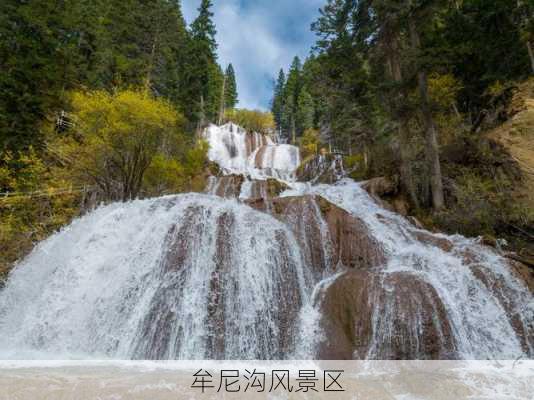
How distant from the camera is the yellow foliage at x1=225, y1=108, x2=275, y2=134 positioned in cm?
5100

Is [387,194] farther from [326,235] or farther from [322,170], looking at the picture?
[322,170]

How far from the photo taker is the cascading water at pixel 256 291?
21.6ft

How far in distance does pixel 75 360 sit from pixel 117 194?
11.1 metres

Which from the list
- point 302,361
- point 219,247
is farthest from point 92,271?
point 302,361

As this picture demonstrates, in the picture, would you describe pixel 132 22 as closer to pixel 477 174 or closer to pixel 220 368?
pixel 477 174

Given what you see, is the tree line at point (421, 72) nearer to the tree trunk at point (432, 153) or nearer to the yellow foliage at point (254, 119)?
the tree trunk at point (432, 153)

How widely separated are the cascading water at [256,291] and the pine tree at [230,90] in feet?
147

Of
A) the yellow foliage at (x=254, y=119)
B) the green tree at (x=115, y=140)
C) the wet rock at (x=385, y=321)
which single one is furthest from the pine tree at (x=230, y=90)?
the wet rock at (x=385, y=321)

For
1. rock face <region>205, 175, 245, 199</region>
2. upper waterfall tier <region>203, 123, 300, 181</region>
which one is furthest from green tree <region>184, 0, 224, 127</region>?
rock face <region>205, 175, 245, 199</region>

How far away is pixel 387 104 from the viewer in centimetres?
1446

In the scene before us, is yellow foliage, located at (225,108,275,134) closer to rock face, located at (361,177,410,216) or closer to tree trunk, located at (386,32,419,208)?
tree trunk, located at (386,32,419,208)

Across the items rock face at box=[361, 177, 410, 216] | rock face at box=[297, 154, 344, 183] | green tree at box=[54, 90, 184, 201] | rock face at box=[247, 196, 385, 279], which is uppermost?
rock face at box=[297, 154, 344, 183]

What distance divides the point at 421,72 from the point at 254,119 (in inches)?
1603

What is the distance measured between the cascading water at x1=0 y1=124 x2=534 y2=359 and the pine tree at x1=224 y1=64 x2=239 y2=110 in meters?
44.8
